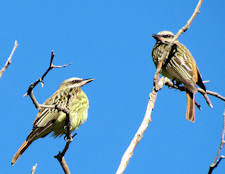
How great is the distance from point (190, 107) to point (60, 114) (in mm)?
2364

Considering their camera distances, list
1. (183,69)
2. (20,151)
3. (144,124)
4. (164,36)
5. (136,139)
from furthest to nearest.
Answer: (164,36)
(183,69)
(20,151)
(144,124)
(136,139)

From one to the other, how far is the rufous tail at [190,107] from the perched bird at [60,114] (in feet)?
6.29

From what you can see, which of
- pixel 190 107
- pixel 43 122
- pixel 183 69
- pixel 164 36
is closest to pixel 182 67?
pixel 183 69

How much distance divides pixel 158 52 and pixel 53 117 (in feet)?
9.58

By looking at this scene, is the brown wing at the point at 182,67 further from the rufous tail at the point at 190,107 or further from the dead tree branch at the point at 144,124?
the dead tree branch at the point at 144,124

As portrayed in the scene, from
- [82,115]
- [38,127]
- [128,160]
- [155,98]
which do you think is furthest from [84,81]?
[128,160]

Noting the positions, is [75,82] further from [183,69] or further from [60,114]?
[183,69]

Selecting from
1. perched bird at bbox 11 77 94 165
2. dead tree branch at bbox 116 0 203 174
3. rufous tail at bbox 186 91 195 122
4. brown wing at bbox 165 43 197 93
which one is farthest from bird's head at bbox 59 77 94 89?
dead tree branch at bbox 116 0 203 174

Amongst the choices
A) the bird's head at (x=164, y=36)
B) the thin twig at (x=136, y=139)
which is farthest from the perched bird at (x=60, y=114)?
the thin twig at (x=136, y=139)

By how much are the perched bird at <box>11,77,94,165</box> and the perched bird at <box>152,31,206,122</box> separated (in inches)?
65.0

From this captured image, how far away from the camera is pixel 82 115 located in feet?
24.7

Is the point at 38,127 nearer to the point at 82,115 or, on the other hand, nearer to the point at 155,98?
the point at 82,115

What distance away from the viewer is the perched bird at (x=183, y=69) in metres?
7.42

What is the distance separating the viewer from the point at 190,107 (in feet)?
24.0
